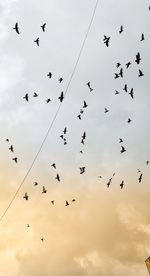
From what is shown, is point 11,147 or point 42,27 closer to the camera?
point 42,27

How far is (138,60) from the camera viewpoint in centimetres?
3203

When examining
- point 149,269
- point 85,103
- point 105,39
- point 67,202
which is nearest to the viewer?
point 105,39

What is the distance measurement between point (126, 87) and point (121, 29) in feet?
16.5

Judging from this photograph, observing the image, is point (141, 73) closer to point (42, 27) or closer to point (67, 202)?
point (42, 27)

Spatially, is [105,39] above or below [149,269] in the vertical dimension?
above

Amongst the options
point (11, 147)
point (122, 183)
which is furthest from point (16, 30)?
point (122, 183)

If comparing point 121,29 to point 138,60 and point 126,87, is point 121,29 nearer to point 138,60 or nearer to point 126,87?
point 138,60

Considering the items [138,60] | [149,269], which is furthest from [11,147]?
[149,269]

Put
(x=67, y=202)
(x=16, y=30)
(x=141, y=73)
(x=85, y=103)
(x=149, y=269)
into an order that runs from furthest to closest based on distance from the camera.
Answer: (x=149, y=269) < (x=67, y=202) < (x=85, y=103) < (x=141, y=73) < (x=16, y=30)

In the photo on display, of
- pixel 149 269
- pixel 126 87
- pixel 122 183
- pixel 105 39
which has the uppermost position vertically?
pixel 105 39

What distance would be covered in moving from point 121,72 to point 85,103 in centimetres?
497

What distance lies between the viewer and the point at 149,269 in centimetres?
5212

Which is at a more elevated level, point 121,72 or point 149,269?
point 121,72

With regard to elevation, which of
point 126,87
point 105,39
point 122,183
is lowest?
point 122,183
